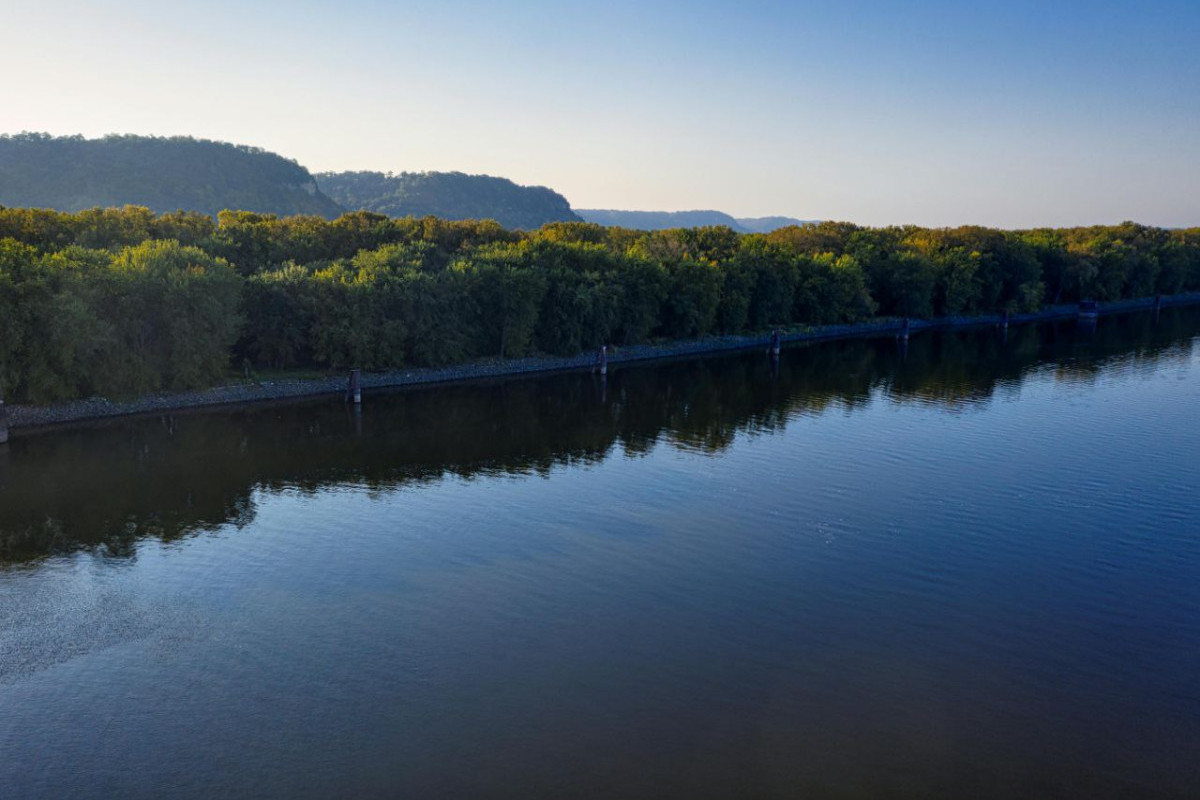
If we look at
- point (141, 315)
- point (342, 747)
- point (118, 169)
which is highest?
point (118, 169)

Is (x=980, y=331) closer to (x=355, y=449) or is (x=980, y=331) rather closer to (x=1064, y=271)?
(x=1064, y=271)

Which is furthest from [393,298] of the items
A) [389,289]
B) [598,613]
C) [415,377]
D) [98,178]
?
[98,178]

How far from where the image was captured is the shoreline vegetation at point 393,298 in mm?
55688

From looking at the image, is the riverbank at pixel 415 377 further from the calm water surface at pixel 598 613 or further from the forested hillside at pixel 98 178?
the forested hillside at pixel 98 178

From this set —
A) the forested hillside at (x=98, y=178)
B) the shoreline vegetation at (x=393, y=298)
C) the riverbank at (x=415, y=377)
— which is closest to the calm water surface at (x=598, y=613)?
the riverbank at (x=415, y=377)

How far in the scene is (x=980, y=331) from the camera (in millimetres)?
125188

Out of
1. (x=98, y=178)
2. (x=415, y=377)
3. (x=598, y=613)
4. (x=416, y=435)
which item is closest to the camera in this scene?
(x=598, y=613)

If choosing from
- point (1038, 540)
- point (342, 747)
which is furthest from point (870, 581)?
point (342, 747)

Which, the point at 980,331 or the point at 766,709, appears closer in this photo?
the point at 766,709

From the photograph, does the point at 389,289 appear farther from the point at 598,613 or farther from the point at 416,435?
the point at 598,613

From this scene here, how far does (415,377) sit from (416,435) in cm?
1985

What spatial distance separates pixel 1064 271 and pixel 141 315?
152507 millimetres

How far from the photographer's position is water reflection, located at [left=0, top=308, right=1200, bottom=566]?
128 feet

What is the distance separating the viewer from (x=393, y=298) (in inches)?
2852
